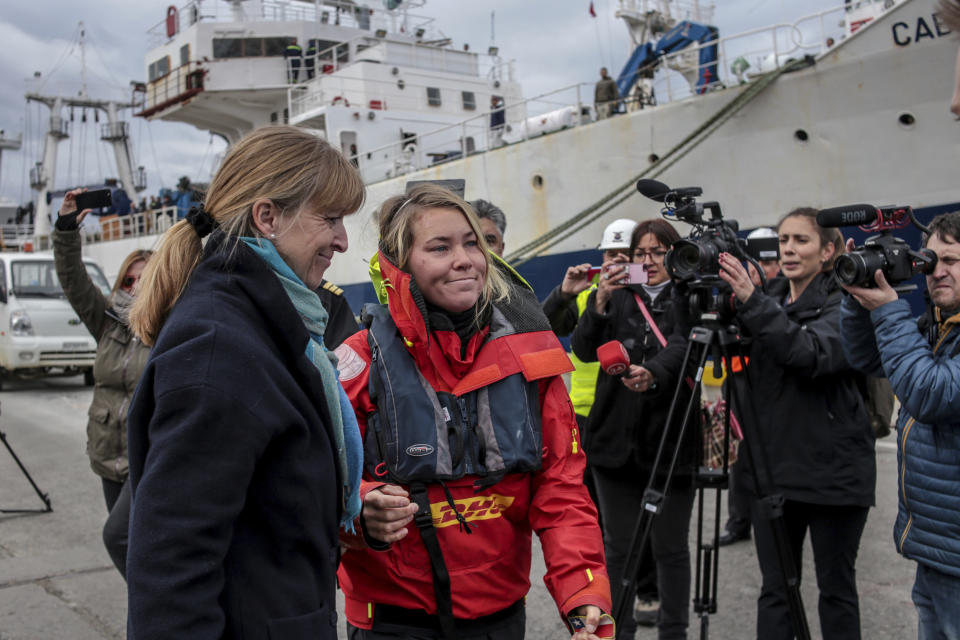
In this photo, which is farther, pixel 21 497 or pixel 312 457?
pixel 21 497

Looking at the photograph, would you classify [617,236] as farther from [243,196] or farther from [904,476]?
[243,196]

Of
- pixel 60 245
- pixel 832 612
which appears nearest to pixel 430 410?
pixel 832 612

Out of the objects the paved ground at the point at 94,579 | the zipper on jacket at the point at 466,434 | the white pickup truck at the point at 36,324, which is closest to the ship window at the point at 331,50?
the white pickup truck at the point at 36,324

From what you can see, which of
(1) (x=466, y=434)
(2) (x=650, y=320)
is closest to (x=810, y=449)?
(2) (x=650, y=320)

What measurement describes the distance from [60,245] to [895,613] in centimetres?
451

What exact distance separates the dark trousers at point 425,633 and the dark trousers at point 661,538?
4.35 ft

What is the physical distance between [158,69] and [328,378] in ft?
72.6

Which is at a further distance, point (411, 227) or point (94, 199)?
point (94, 199)

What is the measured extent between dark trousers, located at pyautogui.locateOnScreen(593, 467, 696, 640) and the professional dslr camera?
4.09ft

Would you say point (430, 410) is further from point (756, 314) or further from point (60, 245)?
point (60, 245)

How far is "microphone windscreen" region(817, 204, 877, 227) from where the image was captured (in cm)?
244

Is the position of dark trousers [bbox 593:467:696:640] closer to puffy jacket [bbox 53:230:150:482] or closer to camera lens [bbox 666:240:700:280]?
camera lens [bbox 666:240:700:280]

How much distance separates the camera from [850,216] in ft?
8.13

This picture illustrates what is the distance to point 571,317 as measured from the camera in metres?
4.06
